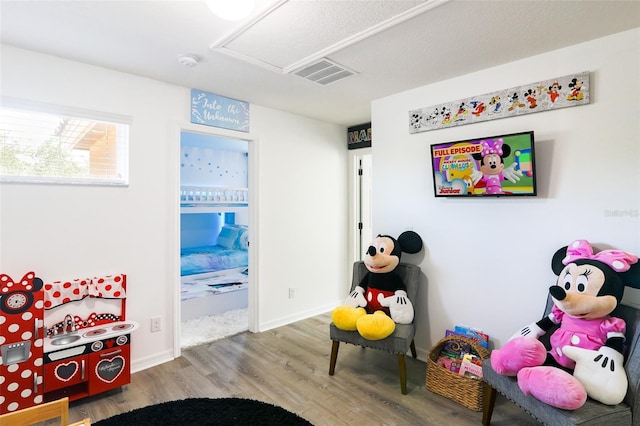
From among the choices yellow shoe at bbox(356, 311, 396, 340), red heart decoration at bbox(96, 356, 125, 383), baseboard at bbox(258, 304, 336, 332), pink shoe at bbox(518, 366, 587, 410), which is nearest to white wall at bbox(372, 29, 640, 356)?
yellow shoe at bbox(356, 311, 396, 340)

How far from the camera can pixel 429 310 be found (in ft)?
9.62

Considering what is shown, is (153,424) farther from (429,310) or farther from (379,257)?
(429,310)

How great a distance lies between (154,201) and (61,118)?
864 millimetres

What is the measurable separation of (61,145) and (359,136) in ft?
10.4

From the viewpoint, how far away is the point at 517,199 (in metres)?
2.42

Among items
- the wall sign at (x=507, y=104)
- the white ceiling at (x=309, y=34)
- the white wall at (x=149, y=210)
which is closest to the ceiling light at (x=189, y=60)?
the white ceiling at (x=309, y=34)

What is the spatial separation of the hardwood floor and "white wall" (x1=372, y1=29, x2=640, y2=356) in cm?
58

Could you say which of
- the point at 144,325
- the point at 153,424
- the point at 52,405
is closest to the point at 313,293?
the point at 144,325

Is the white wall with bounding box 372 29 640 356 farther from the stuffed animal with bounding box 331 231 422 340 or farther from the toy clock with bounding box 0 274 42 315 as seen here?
the toy clock with bounding box 0 274 42 315

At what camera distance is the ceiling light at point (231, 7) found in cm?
142

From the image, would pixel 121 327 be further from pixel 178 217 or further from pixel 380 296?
pixel 380 296

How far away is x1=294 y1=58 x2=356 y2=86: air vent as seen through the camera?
246 centimetres

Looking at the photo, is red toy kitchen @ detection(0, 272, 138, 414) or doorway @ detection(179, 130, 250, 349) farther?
doorway @ detection(179, 130, 250, 349)

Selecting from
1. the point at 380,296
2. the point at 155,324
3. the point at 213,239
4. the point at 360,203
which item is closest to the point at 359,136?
the point at 360,203
